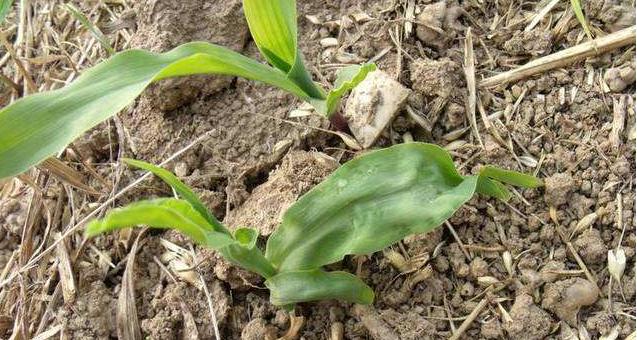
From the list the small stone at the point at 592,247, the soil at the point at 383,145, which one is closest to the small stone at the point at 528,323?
the soil at the point at 383,145

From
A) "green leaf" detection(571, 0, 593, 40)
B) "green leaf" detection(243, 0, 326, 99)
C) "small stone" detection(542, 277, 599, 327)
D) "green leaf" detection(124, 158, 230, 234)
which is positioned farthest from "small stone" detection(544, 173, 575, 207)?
"green leaf" detection(124, 158, 230, 234)

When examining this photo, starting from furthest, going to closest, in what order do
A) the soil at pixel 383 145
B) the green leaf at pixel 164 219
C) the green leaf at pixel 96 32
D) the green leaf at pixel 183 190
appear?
the green leaf at pixel 96 32 → the soil at pixel 383 145 → the green leaf at pixel 183 190 → the green leaf at pixel 164 219

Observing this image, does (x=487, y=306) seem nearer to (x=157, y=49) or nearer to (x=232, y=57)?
(x=232, y=57)

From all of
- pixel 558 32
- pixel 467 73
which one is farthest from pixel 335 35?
pixel 558 32

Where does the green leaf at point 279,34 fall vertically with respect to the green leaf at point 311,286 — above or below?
above

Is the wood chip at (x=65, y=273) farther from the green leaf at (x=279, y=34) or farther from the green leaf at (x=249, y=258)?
the green leaf at (x=279, y=34)
